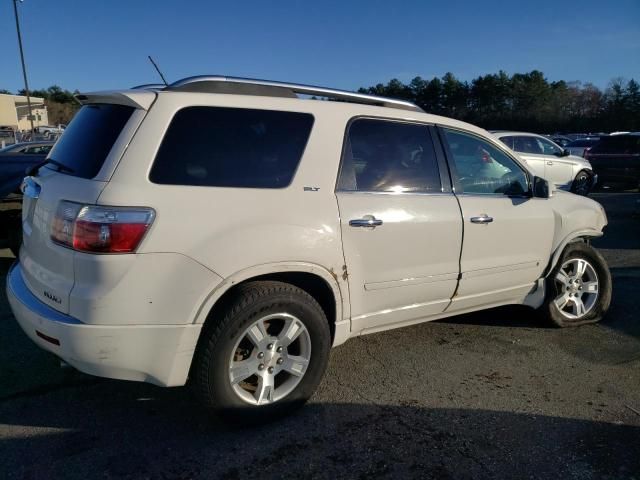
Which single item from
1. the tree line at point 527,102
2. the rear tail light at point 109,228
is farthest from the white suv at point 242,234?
the tree line at point 527,102

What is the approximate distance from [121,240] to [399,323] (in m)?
2.00

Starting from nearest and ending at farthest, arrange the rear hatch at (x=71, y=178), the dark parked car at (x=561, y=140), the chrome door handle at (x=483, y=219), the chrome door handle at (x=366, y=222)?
the rear hatch at (x=71, y=178)
the chrome door handle at (x=366, y=222)
the chrome door handle at (x=483, y=219)
the dark parked car at (x=561, y=140)

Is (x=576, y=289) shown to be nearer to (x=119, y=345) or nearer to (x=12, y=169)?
(x=119, y=345)

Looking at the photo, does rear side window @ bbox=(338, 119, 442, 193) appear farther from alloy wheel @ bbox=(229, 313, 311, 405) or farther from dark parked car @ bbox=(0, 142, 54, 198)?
dark parked car @ bbox=(0, 142, 54, 198)

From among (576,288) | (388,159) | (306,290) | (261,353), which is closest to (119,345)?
(261,353)

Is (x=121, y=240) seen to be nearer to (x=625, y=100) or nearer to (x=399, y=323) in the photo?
(x=399, y=323)

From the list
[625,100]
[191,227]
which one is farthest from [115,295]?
[625,100]

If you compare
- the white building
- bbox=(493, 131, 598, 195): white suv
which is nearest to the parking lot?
bbox=(493, 131, 598, 195): white suv

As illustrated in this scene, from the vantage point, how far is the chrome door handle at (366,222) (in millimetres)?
3169

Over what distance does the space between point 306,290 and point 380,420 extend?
90cm

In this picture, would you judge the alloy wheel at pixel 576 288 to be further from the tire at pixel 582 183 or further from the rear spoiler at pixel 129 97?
the tire at pixel 582 183

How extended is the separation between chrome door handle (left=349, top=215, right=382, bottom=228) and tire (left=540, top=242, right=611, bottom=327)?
6.80ft

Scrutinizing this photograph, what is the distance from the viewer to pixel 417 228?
3465 mm

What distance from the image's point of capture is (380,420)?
3111 mm
